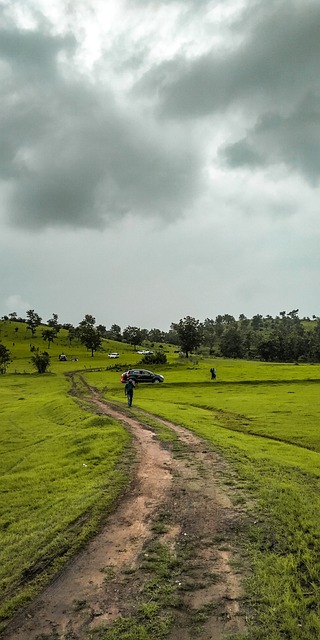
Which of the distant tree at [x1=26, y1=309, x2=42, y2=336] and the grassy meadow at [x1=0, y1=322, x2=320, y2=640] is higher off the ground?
the distant tree at [x1=26, y1=309, x2=42, y2=336]

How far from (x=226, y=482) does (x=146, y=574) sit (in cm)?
604

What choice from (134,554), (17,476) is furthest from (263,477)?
(17,476)

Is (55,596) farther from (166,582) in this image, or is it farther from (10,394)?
(10,394)

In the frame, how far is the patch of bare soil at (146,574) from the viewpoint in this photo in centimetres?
646

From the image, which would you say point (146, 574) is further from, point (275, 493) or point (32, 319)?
point (32, 319)

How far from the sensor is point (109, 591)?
7.35 m

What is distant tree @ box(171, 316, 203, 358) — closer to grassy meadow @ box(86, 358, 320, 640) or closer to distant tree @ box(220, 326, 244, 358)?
distant tree @ box(220, 326, 244, 358)

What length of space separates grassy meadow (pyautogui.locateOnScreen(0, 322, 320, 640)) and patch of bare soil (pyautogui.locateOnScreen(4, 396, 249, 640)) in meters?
0.42

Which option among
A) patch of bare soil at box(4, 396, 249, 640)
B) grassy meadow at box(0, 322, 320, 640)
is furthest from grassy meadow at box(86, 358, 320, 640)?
patch of bare soil at box(4, 396, 249, 640)

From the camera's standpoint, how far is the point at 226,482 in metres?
13.2

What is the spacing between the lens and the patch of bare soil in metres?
6.46

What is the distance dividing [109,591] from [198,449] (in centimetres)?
1114

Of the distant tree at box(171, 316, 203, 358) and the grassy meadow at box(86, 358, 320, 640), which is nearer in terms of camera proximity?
the grassy meadow at box(86, 358, 320, 640)

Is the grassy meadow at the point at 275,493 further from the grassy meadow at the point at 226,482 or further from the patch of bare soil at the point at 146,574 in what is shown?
the patch of bare soil at the point at 146,574
